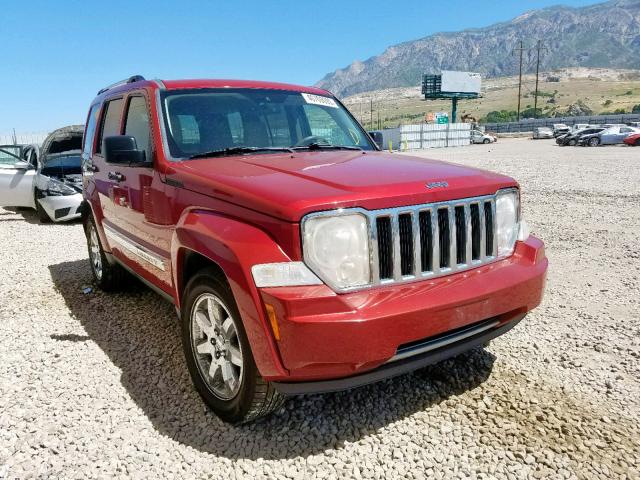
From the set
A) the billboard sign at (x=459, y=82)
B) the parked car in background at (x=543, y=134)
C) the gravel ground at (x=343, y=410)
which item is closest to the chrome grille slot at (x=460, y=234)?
the gravel ground at (x=343, y=410)

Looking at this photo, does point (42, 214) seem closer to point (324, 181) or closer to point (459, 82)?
point (324, 181)

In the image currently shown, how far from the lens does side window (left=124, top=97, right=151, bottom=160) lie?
3.56 m

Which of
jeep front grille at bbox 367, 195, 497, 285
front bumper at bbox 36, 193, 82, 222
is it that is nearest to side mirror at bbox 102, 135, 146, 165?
jeep front grille at bbox 367, 195, 497, 285

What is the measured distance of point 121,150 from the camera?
3.27 metres

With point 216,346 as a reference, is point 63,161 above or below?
above

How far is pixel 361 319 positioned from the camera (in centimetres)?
215

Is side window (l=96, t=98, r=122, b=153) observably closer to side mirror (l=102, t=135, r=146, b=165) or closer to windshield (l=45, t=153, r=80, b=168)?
side mirror (l=102, t=135, r=146, b=165)

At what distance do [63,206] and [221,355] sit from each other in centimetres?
826

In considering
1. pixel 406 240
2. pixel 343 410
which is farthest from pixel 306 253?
pixel 343 410

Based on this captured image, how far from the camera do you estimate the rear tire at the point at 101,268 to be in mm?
4977

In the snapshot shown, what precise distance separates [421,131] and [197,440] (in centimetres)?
4442

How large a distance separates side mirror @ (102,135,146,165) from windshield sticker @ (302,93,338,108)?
1.51 meters

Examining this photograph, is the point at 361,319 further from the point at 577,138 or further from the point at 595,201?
the point at 577,138

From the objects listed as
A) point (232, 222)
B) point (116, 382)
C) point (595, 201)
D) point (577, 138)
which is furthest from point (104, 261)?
point (577, 138)
